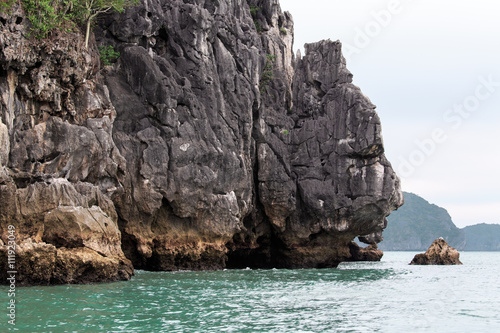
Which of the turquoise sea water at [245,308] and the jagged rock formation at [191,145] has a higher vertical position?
the jagged rock formation at [191,145]

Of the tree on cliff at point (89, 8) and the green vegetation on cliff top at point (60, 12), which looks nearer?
the green vegetation on cliff top at point (60, 12)

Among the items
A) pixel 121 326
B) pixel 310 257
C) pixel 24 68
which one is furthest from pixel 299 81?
pixel 121 326

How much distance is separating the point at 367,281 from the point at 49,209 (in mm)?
17520

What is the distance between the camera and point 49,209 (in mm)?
22594

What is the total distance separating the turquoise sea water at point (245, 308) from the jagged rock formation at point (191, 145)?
3615mm

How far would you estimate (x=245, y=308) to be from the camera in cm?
1786

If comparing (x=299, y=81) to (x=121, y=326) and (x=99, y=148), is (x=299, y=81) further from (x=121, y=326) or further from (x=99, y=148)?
(x=121, y=326)

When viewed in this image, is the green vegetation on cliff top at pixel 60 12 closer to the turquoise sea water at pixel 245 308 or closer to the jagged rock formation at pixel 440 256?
the turquoise sea water at pixel 245 308

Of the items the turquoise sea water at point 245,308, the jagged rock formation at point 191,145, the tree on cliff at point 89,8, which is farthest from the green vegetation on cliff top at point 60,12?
the turquoise sea water at point 245,308

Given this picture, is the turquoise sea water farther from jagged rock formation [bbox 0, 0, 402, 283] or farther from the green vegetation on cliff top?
the green vegetation on cliff top

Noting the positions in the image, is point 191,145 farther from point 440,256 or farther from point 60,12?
point 440,256

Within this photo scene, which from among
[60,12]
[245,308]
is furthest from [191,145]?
[245,308]

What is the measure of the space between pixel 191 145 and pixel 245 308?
16745 mm

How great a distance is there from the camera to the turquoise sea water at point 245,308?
579 inches
